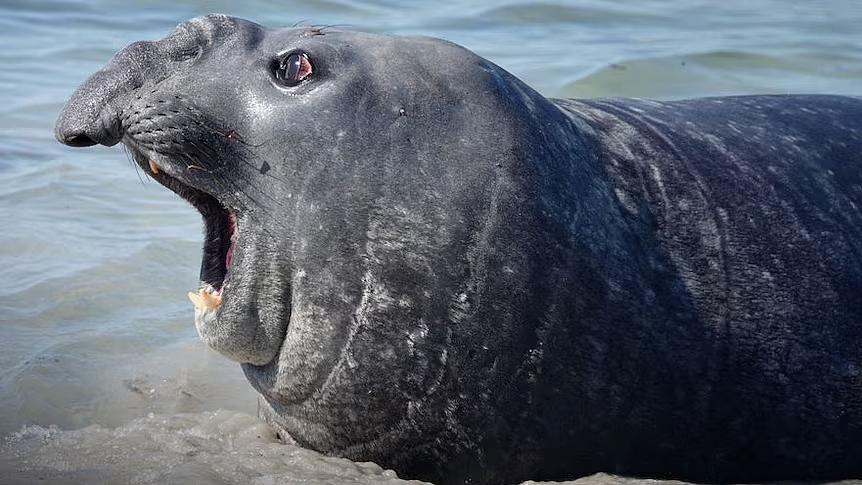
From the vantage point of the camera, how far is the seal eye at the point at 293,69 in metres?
3.94

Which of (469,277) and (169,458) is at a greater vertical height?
(469,277)

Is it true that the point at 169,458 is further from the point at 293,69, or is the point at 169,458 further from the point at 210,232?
the point at 293,69

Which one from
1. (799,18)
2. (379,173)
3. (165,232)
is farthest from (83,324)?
(799,18)

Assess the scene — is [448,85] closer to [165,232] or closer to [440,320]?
[440,320]

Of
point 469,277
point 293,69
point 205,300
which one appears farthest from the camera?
point 205,300

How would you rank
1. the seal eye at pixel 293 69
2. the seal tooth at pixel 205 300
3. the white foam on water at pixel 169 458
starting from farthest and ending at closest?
1. the seal tooth at pixel 205 300
2. the seal eye at pixel 293 69
3. the white foam on water at pixel 169 458

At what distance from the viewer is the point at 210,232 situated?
4.14 meters

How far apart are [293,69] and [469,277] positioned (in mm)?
841

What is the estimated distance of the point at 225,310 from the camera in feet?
13.0

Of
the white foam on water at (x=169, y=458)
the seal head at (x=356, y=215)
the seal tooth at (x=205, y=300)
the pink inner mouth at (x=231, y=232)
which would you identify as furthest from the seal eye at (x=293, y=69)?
the white foam on water at (x=169, y=458)

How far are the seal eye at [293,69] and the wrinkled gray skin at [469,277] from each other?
0.03m

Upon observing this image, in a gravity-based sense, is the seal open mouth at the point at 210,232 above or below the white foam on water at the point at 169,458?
above

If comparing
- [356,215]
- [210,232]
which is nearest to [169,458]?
[210,232]

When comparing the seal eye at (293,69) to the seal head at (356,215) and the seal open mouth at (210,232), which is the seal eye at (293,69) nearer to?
the seal head at (356,215)
